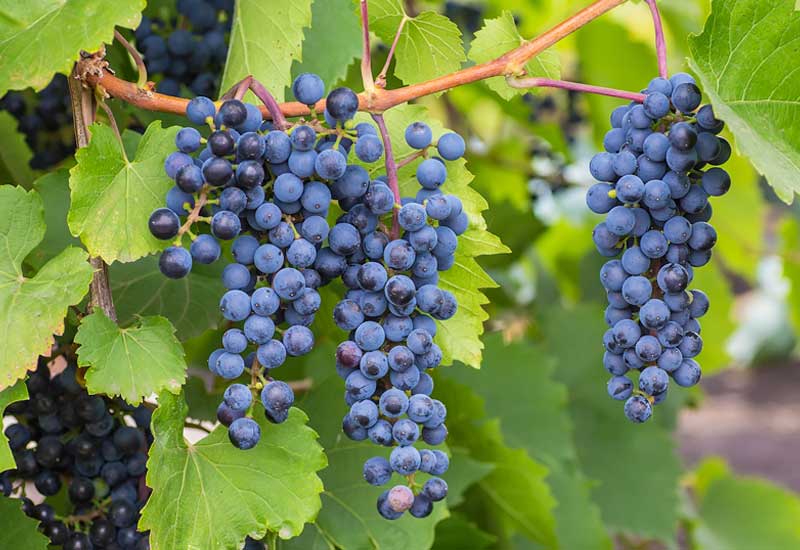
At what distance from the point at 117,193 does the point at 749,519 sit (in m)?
2.31

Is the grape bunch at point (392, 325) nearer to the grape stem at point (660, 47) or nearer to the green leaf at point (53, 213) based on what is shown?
the grape stem at point (660, 47)

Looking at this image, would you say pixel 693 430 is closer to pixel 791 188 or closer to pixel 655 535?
pixel 655 535

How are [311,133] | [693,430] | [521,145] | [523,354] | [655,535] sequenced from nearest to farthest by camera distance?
[311,133]
[523,354]
[655,535]
[521,145]
[693,430]

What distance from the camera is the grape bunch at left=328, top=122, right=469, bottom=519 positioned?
789mm

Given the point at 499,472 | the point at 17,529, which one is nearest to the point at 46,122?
the point at 17,529

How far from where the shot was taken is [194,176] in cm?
79

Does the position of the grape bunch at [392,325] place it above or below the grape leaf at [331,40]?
below

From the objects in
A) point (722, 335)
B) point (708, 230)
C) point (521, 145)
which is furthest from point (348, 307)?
point (722, 335)

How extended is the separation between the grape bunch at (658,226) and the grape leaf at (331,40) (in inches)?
16.8

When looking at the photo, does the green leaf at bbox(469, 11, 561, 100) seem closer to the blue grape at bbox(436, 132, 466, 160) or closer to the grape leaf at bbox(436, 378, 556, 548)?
the blue grape at bbox(436, 132, 466, 160)

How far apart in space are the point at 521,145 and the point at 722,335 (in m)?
0.77

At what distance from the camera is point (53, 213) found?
42.3 inches

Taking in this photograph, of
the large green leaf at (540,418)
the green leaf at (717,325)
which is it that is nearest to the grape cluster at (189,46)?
the large green leaf at (540,418)

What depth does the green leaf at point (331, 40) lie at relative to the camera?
3.87 ft
